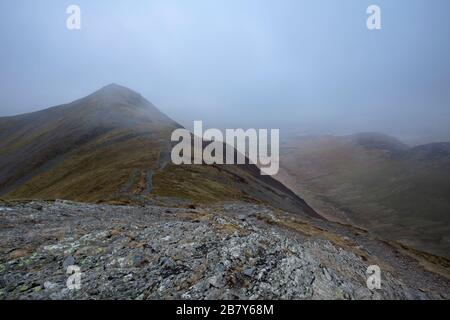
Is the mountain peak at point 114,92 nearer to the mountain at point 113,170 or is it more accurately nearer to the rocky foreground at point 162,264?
the mountain at point 113,170

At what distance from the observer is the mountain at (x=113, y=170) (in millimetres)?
42750

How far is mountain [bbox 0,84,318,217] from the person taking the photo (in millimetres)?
42750

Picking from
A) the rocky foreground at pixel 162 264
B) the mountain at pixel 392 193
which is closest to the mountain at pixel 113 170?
the rocky foreground at pixel 162 264

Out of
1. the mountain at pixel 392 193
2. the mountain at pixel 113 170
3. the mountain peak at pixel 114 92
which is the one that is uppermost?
the mountain peak at pixel 114 92

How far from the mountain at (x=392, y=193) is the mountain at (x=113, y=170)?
28.8 metres

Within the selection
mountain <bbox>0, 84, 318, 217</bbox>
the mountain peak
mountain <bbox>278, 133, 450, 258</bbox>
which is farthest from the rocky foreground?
the mountain peak

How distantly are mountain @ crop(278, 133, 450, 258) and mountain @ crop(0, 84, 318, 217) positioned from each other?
94.4 ft

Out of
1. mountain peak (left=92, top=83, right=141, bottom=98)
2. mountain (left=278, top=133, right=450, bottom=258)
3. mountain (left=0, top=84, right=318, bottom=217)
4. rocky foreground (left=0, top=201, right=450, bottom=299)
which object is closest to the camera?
rocky foreground (left=0, top=201, right=450, bottom=299)

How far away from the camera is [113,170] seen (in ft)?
174

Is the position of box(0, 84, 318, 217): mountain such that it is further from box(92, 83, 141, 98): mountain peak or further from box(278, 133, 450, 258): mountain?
box(278, 133, 450, 258): mountain

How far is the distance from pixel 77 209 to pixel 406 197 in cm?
12366

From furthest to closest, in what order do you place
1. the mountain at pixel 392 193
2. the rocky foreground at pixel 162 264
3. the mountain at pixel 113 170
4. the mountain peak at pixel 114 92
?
1. the mountain peak at pixel 114 92
2. the mountain at pixel 392 193
3. the mountain at pixel 113 170
4. the rocky foreground at pixel 162 264

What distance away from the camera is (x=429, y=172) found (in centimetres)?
13775
